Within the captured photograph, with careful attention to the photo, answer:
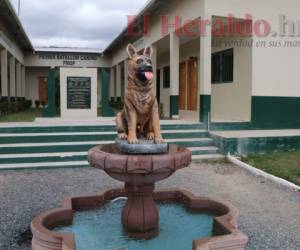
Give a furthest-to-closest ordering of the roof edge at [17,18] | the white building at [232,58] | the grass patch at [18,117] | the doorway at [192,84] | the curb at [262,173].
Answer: the doorway at [192,84]
the roof edge at [17,18]
the grass patch at [18,117]
the white building at [232,58]
the curb at [262,173]

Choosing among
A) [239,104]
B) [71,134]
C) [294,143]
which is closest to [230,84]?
[239,104]

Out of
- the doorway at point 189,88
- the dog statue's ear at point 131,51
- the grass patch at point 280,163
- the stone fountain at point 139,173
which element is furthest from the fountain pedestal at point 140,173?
the doorway at point 189,88

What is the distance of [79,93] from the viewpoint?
12.5 metres

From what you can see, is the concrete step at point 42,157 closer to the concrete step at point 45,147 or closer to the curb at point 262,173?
the concrete step at point 45,147

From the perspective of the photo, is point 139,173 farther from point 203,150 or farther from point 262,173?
point 203,150

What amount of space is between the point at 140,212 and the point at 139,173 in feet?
2.01

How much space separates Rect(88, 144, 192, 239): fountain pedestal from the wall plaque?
349 inches

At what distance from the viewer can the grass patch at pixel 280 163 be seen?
645cm

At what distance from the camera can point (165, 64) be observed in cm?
1677

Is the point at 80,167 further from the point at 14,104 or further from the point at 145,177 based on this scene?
the point at 14,104

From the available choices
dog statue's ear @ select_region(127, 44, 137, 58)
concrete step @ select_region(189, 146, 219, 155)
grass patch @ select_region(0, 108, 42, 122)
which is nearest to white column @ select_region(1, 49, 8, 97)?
grass patch @ select_region(0, 108, 42, 122)

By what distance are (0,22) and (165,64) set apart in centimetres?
735

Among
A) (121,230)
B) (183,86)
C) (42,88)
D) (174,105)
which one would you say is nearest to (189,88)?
(183,86)

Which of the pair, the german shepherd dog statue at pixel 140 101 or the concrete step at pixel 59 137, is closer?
the german shepherd dog statue at pixel 140 101
